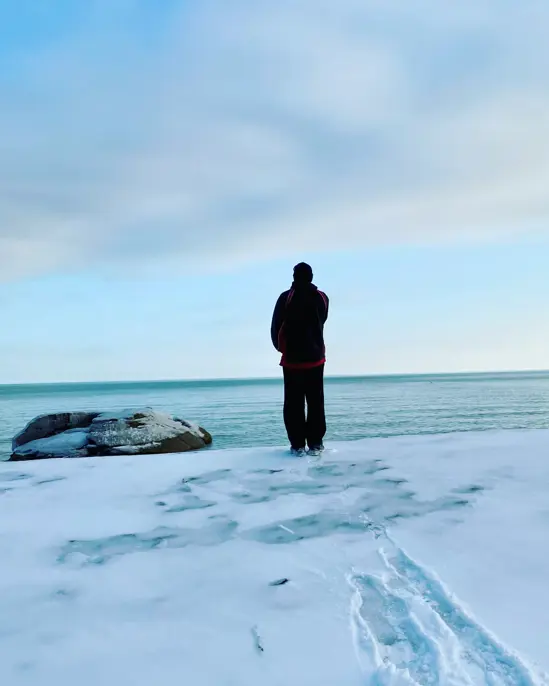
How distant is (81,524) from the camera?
297 centimetres

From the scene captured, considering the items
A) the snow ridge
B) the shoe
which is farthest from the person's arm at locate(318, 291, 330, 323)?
the snow ridge

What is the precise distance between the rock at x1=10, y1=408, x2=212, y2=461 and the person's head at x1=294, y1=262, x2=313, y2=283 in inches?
301

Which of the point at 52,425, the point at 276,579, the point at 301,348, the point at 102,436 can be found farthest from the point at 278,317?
the point at 52,425

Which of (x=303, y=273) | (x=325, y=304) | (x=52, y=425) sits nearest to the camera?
(x=303, y=273)

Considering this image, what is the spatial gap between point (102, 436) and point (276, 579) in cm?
1002

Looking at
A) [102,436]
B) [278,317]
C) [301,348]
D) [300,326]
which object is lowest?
[102,436]

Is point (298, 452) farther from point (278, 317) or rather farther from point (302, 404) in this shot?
point (278, 317)

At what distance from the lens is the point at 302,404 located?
518 centimetres

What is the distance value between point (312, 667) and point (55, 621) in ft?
3.21

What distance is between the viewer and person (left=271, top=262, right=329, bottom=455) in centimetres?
514

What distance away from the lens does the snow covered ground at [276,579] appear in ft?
5.14

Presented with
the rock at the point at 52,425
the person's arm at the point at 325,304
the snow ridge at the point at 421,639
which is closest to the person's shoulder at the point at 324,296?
the person's arm at the point at 325,304

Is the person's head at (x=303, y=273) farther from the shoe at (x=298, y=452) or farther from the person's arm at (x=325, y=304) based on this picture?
the shoe at (x=298, y=452)

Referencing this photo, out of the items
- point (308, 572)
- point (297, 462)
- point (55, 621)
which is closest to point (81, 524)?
point (55, 621)
